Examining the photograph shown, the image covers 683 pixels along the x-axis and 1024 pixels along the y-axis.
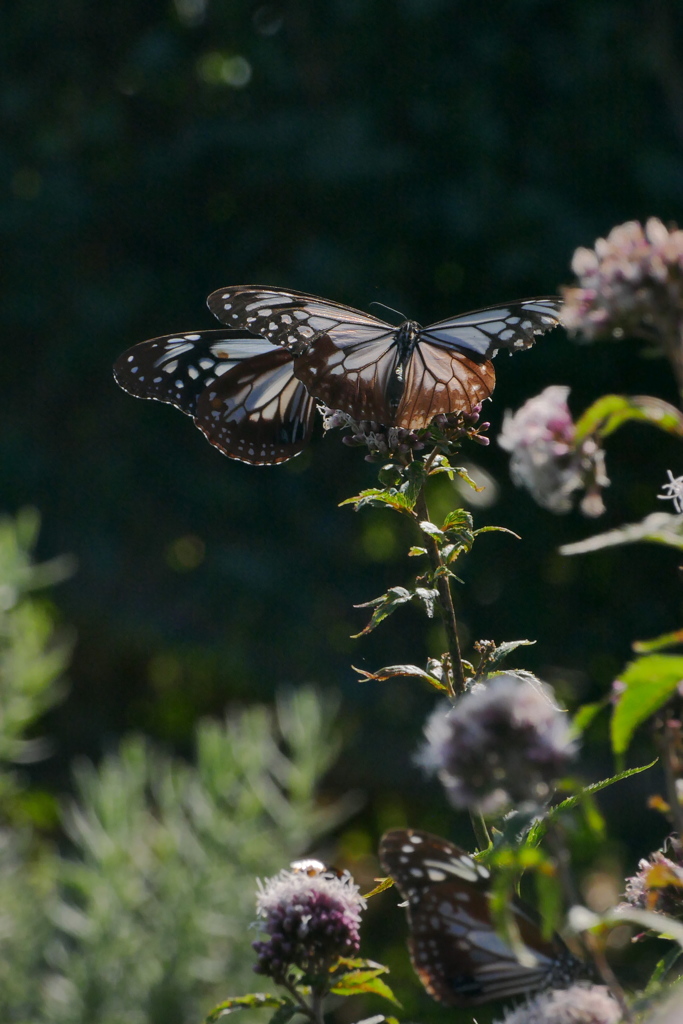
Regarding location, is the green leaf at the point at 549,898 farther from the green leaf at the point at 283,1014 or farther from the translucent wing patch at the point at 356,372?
the translucent wing patch at the point at 356,372

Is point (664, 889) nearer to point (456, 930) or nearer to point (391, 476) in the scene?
point (456, 930)

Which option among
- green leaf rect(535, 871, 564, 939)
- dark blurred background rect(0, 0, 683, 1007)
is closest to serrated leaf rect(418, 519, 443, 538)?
green leaf rect(535, 871, 564, 939)

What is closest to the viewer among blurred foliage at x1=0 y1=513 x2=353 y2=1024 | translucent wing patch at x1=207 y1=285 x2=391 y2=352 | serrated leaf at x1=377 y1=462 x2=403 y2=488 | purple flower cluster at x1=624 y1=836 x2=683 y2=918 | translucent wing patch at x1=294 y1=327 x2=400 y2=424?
purple flower cluster at x1=624 y1=836 x2=683 y2=918

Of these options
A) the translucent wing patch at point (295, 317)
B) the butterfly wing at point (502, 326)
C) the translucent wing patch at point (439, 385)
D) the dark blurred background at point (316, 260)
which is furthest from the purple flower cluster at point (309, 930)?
the dark blurred background at point (316, 260)

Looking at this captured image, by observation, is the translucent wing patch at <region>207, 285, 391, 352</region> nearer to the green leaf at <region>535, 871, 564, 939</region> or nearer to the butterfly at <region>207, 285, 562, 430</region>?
the butterfly at <region>207, 285, 562, 430</region>

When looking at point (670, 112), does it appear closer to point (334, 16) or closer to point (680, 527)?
point (334, 16)

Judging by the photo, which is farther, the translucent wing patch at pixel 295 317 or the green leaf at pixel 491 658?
the translucent wing patch at pixel 295 317
